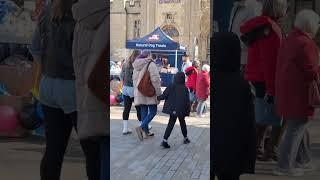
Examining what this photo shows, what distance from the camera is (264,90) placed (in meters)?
3.47

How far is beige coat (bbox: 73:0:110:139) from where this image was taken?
11.8ft

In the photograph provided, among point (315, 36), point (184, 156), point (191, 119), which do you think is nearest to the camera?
point (315, 36)

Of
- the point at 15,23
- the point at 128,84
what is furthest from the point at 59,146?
the point at 128,84

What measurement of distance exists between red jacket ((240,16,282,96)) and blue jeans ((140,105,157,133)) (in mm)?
5117

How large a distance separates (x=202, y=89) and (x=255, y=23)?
7568 millimetres

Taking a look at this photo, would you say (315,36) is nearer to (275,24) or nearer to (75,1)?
(275,24)

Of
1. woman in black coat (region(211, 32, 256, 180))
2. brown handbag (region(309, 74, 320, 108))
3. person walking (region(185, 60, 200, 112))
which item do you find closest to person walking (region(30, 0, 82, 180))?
woman in black coat (region(211, 32, 256, 180))

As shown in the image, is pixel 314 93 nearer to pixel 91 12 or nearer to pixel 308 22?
pixel 308 22

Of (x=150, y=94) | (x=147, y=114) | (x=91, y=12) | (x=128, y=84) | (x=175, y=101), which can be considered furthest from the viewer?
(x=128, y=84)

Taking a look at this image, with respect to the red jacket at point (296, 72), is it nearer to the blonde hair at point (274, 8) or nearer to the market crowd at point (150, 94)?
the blonde hair at point (274, 8)

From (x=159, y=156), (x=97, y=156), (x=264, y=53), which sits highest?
(x=264, y=53)

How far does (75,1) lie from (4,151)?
1279 mm

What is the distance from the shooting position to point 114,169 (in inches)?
243

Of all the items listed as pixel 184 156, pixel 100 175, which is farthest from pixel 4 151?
pixel 184 156
